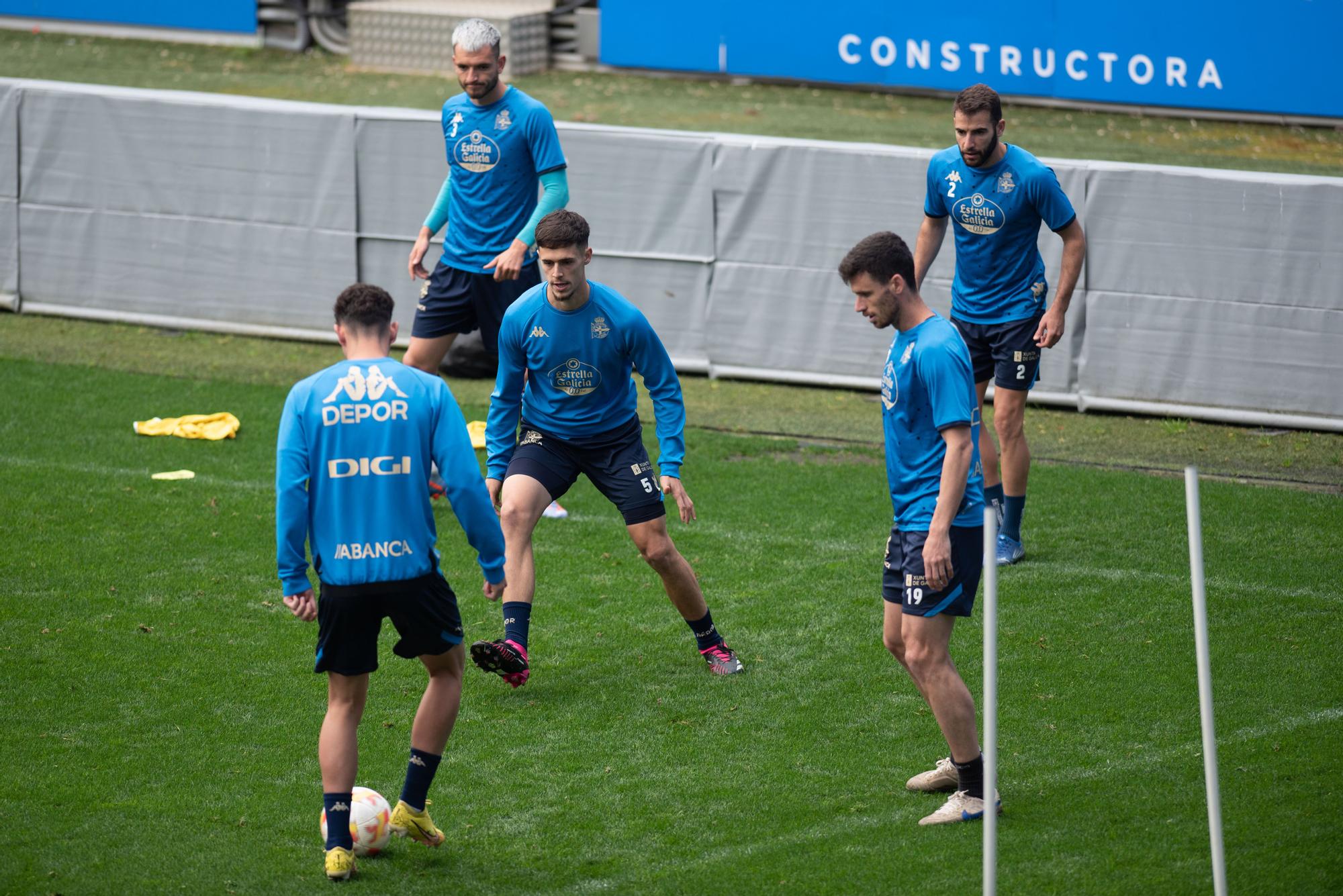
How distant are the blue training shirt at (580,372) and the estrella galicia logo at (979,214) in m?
2.11

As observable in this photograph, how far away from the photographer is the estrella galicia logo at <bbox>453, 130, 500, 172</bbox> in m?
8.59

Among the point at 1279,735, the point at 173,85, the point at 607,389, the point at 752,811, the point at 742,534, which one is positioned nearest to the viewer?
the point at 752,811

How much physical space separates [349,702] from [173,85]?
57.0ft

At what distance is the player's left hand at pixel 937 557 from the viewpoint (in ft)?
17.0

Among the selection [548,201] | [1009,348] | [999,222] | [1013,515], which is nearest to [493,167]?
[548,201]

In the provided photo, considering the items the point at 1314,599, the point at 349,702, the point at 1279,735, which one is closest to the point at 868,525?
the point at 1314,599

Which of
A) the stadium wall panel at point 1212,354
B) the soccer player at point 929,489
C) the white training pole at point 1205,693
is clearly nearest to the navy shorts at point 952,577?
the soccer player at point 929,489

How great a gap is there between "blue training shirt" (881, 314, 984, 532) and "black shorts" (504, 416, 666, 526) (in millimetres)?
1510

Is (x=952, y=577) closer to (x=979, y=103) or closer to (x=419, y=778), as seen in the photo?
(x=419, y=778)

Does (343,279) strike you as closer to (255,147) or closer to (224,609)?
(255,147)

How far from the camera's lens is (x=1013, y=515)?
8.11 metres

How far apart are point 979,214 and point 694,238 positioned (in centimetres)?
398

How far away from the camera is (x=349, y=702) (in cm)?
505

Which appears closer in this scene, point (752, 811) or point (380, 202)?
point (752, 811)
